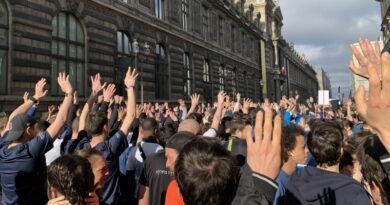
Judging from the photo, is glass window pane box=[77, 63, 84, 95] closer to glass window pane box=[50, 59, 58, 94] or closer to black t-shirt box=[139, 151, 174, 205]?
glass window pane box=[50, 59, 58, 94]

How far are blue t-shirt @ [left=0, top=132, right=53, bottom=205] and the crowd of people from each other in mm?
11

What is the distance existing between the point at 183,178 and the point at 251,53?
52733 millimetres

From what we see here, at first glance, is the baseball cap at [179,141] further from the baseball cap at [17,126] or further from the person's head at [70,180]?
the baseball cap at [17,126]

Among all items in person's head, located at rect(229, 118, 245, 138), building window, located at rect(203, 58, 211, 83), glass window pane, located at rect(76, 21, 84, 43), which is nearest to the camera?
person's head, located at rect(229, 118, 245, 138)

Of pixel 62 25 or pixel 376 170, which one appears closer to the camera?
pixel 376 170

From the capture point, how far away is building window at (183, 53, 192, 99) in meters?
31.0

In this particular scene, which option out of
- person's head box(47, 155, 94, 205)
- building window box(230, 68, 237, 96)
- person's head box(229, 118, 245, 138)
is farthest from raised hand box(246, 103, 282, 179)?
building window box(230, 68, 237, 96)

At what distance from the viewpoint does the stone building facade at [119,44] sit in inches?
614

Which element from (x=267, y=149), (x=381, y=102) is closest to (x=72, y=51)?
(x=267, y=149)

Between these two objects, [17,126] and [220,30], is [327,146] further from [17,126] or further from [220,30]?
[220,30]

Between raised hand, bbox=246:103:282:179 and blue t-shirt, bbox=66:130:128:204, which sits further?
blue t-shirt, bbox=66:130:128:204

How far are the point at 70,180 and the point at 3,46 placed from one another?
45.7 feet

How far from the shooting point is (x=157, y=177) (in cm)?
438

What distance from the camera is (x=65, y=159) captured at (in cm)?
296
